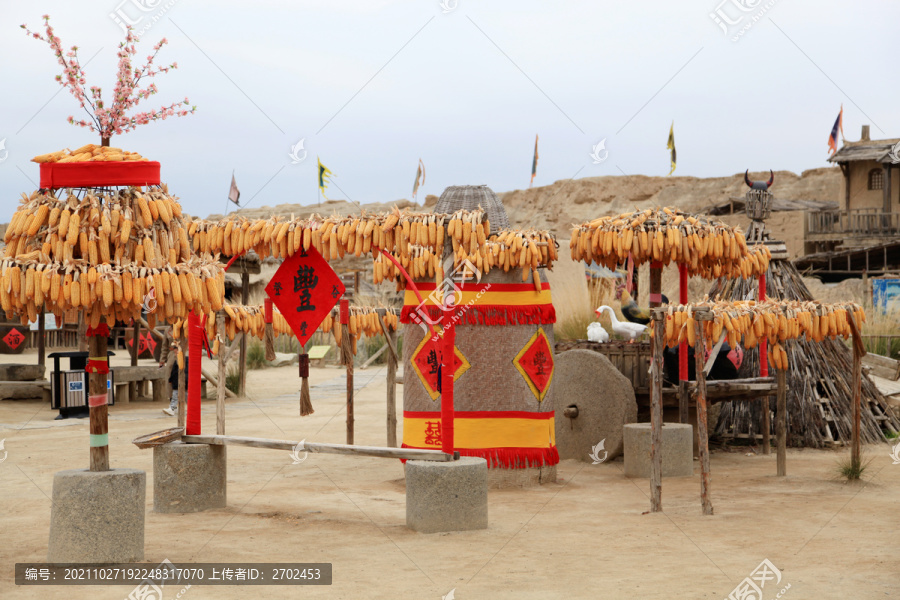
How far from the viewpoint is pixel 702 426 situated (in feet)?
26.0

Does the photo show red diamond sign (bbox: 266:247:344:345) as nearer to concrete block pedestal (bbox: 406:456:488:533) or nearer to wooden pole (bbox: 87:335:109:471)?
concrete block pedestal (bbox: 406:456:488:533)

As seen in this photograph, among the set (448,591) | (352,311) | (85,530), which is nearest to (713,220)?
(352,311)

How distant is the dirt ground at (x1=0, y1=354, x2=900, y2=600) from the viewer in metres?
5.62

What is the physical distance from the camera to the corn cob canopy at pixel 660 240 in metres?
9.84

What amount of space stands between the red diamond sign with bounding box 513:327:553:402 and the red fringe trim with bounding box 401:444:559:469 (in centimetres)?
54

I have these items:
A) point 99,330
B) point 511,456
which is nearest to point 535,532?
point 511,456

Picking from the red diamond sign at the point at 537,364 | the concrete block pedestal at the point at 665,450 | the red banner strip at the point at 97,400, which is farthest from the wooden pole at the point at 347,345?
the red banner strip at the point at 97,400

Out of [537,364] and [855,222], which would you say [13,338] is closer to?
[537,364]

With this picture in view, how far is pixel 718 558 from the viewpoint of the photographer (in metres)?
6.34

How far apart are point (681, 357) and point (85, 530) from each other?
701 centimetres

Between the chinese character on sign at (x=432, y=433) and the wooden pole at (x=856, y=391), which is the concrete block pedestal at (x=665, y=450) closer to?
the wooden pole at (x=856, y=391)

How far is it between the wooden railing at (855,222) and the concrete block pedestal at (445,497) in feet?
91.4

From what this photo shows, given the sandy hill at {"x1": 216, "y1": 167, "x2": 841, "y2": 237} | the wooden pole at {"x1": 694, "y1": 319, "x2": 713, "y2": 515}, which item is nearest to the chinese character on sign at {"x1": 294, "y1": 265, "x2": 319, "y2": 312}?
the wooden pole at {"x1": 694, "y1": 319, "x2": 713, "y2": 515}

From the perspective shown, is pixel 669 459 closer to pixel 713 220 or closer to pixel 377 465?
pixel 713 220
